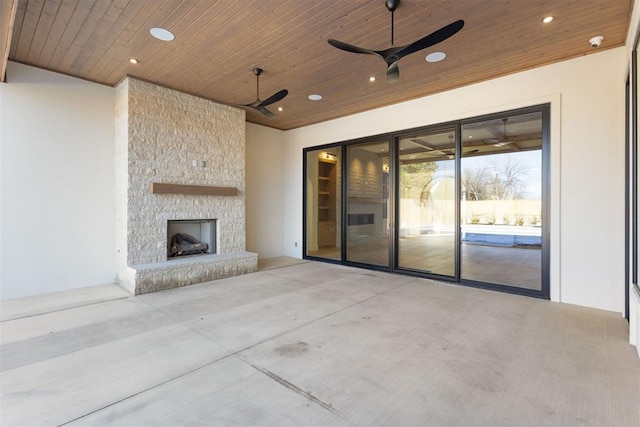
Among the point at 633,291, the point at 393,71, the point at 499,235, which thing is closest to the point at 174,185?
the point at 393,71

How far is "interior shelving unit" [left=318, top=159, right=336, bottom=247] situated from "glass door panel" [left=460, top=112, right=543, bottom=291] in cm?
310

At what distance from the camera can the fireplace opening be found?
18.4ft

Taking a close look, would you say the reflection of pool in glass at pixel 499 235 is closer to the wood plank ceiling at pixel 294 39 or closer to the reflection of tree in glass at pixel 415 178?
the reflection of tree in glass at pixel 415 178

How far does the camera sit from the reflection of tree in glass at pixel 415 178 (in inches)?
229

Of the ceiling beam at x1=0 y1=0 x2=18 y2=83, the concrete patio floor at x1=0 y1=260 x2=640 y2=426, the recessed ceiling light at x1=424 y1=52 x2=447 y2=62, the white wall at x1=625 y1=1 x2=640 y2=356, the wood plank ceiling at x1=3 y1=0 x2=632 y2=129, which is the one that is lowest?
the concrete patio floor at x1=0 y1=260 x2=640 y2=426

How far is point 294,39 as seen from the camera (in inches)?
147

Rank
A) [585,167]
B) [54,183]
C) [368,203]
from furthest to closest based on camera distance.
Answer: [368,203] < [54,183] < [585,167]

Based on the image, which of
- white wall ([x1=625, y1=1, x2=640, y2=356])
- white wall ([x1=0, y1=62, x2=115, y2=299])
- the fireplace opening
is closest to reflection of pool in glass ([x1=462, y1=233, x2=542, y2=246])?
white wall ([x1=625, y1=1, x2=640, y2=356])

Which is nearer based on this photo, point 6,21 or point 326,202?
point 6,21

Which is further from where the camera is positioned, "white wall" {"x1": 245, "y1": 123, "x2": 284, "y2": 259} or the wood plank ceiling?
"white wall" {"x1": 245, "y1": 123, "x2": 284, "y2": 259}

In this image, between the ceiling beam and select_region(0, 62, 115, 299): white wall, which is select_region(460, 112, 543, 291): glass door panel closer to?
the ceiling beam

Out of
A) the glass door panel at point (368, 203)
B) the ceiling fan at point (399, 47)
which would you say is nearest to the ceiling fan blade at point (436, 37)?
the ceiling fan at point (399, 47)

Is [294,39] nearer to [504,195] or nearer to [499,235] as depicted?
[504,195]

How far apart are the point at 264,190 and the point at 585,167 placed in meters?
6.24
